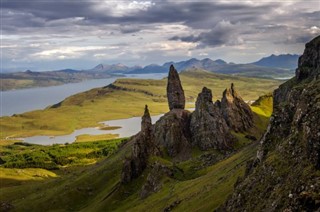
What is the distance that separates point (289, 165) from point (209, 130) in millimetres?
113810

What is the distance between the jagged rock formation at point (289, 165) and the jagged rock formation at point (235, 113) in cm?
12384

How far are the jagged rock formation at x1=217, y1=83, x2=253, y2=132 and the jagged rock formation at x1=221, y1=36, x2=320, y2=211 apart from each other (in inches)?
4876

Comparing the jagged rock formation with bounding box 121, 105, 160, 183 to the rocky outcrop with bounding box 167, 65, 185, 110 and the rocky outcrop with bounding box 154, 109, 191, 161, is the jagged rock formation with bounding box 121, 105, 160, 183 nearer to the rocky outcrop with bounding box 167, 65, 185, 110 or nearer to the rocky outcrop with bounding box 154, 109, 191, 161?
the rocky outcrop with bounding box 154, 109, 191, 161

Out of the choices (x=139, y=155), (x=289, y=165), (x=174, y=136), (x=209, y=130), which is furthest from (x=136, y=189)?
(x=289, y=165)

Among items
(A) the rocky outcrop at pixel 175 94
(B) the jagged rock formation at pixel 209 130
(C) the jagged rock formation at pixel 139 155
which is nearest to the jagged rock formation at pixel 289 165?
(C) the jagged rock formation at pixel 139 155

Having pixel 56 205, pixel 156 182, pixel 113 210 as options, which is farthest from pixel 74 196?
pixel 156 182

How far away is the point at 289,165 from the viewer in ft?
149

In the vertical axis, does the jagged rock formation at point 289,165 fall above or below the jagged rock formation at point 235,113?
above

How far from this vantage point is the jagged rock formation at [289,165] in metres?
38.2

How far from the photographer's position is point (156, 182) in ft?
374

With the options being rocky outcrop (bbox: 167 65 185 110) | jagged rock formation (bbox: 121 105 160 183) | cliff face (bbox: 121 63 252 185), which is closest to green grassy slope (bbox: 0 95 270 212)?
jagged rock formation (bbox: 121 105 160 183)

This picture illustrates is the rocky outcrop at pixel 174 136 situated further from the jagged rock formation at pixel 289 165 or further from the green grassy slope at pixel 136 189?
the jagged rock formation at pixel 289 165

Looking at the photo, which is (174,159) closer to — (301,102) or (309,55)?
(309,55)

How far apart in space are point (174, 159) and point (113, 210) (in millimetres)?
44238
